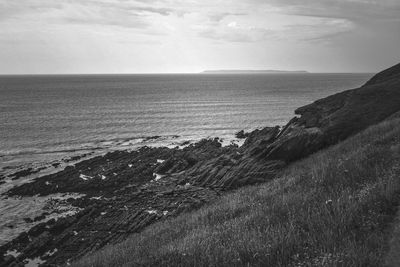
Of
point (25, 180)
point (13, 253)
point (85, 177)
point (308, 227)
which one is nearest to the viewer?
point (308, 227)

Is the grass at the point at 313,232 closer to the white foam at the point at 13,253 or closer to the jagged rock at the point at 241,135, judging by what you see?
the white foam at the point at 13,253

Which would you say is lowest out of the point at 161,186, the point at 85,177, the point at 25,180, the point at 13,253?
the point at 13,253

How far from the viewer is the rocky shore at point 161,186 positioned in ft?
85.6

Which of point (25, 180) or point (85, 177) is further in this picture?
point (85, 177)

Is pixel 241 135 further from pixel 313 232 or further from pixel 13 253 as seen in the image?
pixel 313 232

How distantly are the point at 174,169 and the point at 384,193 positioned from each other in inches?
1374

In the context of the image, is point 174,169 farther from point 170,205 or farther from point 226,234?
point 226,234

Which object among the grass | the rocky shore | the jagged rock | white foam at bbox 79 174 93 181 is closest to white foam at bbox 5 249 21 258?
the rocky shore

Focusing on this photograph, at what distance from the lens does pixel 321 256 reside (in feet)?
24.5

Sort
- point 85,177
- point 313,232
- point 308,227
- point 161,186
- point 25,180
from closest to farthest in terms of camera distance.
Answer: point 313,232
point 308,227
point 161,186
point 25,180
point 85,177

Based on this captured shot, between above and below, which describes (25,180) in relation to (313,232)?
below

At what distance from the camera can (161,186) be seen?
35.8 m

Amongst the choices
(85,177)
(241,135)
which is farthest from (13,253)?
(241,135)

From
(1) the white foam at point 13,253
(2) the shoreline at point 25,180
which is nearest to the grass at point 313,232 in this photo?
(1) the white foam at point 13,253
